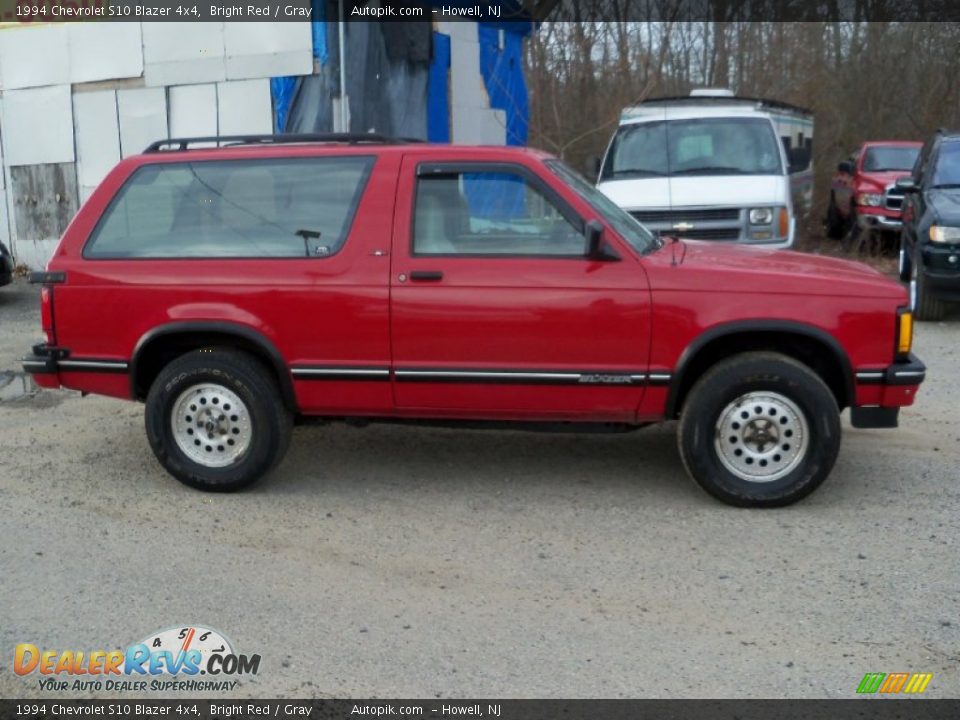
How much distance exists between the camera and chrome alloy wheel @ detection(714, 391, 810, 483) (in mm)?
5254

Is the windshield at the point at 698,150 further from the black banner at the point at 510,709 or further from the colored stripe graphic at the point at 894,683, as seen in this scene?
the black banner at the point at 510,709

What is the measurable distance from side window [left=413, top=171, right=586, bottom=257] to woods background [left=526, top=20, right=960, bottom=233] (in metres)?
16.2

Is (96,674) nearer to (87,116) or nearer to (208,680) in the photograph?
(208,680)

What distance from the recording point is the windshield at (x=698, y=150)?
1128 centimetres

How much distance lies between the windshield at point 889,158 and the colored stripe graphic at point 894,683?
561 inches

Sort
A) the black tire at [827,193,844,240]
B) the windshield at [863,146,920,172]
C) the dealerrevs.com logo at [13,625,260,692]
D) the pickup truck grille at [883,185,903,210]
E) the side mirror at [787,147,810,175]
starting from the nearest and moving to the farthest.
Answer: the dealerrevs.com logo at [13,625,260,692], the pickup truck grille at [883,185,903,210], the side mirror at [787,147,810,175], the windshield at [863,146,920,172], the black tire at [827,193,844,240]

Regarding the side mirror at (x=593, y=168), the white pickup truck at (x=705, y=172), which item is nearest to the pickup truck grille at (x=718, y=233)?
the white pickup truck at (x=705, y=172)

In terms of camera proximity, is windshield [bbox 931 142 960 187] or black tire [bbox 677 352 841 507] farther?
windshield [bbox 931 142 960 187]

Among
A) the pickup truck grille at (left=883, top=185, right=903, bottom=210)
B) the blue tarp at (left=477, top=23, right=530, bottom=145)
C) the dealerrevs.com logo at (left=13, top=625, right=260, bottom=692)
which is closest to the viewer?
the dealerrevs.com logo at (left=13, top=625, right=260, bottom=692)

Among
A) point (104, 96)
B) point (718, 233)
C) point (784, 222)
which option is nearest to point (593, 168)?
point (718, 233)

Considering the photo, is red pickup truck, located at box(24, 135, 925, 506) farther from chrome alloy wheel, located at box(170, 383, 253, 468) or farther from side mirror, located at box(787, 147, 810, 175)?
side mirror, located at box(787, 147, 810, 175)

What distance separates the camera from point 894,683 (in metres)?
3.68

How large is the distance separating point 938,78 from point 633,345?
21.3m

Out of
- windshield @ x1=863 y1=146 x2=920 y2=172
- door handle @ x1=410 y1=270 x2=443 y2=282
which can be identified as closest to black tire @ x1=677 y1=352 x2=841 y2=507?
door handle @ x1=410 y1=270 x2=443 y2=282
